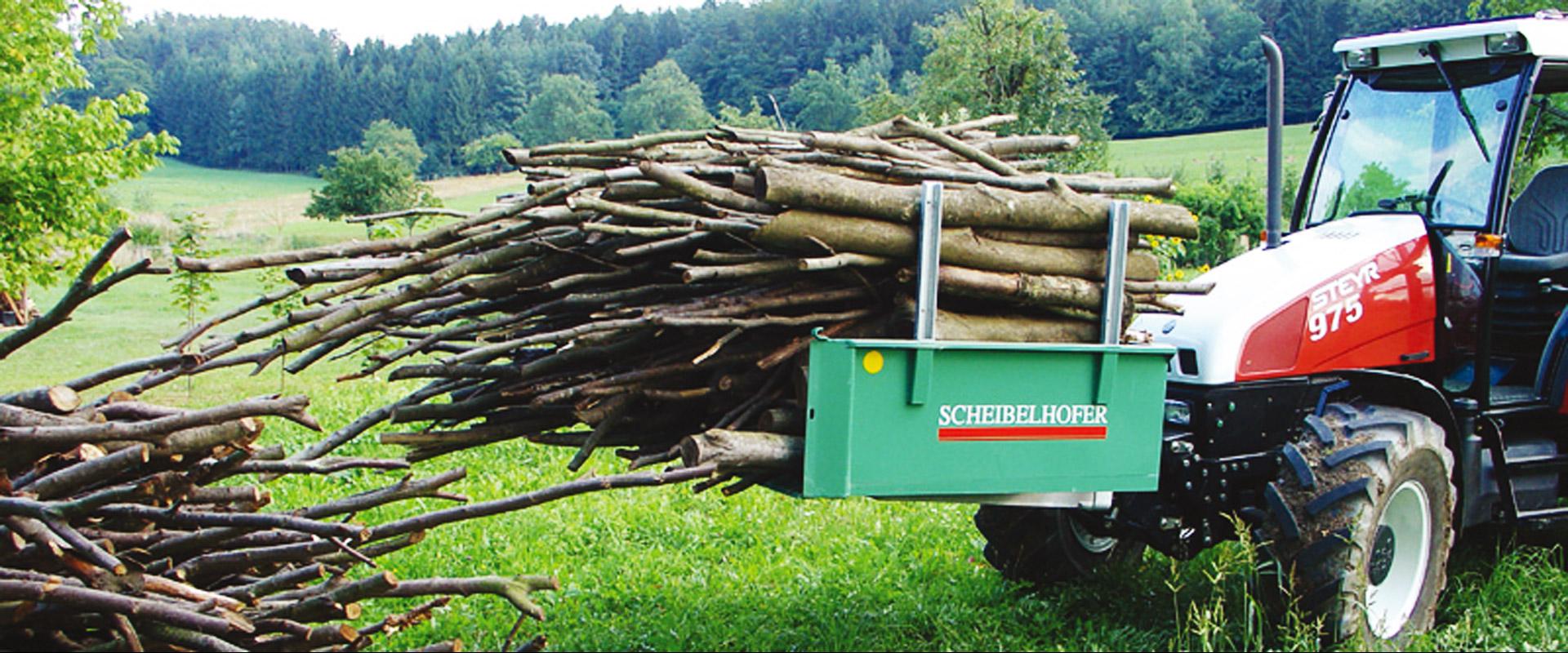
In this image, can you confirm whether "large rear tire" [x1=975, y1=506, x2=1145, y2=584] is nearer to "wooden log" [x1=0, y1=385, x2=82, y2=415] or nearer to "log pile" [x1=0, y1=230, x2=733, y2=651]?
"log pile" [x1=0, y1=230, x2=733, y2=651]

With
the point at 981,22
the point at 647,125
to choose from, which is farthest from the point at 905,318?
the point at 647,125

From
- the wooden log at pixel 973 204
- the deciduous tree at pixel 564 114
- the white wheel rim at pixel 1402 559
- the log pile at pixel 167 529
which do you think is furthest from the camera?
the deciduous tree at pixel 564 114

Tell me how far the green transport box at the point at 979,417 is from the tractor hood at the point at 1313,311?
2.24 feet

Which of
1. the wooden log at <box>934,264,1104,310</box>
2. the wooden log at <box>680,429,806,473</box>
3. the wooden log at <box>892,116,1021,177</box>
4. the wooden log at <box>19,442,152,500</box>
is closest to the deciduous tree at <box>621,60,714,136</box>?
the wooden log at <box>892,116,1021,177</box>

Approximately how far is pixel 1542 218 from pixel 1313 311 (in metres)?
1.83

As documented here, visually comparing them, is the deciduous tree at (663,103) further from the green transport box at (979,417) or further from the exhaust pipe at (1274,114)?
the green transport box at (979,417)

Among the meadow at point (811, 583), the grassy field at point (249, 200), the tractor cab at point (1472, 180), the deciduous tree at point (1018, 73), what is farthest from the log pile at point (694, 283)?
the grassy field at point (249, 200)

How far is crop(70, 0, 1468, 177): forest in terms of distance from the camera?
52469 millimetres

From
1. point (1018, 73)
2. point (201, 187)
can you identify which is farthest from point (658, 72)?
point (1018, 73)

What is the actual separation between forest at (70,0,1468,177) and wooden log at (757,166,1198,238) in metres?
40.6

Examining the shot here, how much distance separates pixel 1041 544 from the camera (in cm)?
592

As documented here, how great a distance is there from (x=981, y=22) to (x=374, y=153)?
23692 mm

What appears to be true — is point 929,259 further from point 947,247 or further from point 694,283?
point 694,283

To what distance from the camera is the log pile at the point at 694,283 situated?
394 cm
